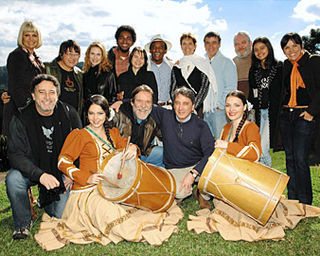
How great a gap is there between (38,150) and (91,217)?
2.76 feet

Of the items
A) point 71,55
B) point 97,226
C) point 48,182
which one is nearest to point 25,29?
point 71,55

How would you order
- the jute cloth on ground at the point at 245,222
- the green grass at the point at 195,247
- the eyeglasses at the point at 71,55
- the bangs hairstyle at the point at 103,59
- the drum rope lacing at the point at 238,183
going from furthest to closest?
the bangs hairstyle at the point at 103,59
the eyeglasses at the point at 71,55
the jute cloth on ground at the point at 245,222
the drum rope lacing at the point at 238,183
the green grass at the point at 195,247

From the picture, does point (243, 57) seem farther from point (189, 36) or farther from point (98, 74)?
point (98, 74)

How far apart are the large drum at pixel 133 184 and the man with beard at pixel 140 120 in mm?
589

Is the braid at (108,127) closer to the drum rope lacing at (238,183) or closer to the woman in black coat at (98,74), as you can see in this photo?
the woman in black coat at (98,74)

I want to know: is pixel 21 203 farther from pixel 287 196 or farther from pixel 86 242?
pixel 287 196

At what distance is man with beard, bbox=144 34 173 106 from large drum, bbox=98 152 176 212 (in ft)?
4.85

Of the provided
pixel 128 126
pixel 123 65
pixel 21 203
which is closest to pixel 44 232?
pixel 21 203

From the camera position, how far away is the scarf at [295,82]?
4.30 meters

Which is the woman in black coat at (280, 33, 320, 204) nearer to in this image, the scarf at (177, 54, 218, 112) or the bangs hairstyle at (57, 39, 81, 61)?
the scarf at (177, 54, 218, 112)

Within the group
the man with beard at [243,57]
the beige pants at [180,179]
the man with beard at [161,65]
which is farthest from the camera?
the man with beard at [243,57]

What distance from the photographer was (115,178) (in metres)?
3.69

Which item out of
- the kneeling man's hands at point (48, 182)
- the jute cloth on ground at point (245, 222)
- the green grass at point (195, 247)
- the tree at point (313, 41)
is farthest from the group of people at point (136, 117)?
the tree at point (313, 41)

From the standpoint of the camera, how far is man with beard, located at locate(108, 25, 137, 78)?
5.04 metres
